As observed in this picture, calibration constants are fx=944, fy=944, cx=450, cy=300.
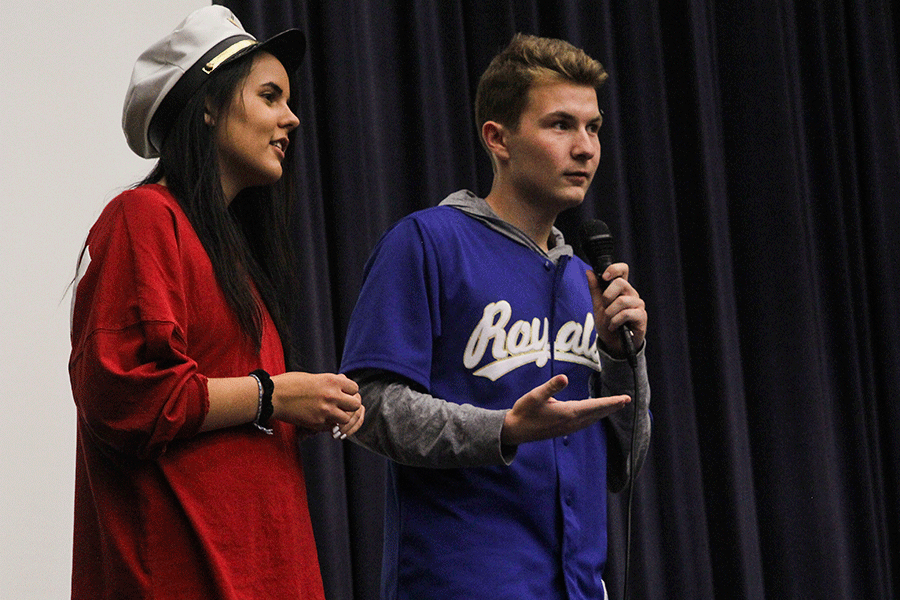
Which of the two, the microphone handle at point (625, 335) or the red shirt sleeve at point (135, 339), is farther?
the microphone handle at point (625, 335)

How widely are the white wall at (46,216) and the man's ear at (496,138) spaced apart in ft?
2.88

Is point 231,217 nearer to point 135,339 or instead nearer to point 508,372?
point 135,339

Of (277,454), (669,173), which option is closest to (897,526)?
(669,173)

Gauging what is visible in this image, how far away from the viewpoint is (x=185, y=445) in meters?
1.12

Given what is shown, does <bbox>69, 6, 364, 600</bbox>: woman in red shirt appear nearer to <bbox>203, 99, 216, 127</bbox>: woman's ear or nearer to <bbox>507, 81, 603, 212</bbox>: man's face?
<bbox>203, 99, 216, 127</bbox>: woman's ear

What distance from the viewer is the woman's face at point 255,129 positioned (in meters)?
1.33

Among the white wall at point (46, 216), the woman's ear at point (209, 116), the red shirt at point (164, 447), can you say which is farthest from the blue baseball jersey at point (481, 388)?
the white wall at point (46, 216)

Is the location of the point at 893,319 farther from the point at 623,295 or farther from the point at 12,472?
the point at 12,472

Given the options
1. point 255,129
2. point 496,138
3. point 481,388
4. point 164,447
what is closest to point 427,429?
point 481,388

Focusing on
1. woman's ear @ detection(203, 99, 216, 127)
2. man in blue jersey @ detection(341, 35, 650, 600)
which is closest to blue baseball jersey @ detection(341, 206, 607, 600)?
man in blue jersey @ detection(341, 35, 650, 600)

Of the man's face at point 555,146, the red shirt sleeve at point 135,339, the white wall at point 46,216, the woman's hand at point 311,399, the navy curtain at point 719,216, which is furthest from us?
the navy curtain at point 719,216

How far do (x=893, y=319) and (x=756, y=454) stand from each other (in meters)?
0.64

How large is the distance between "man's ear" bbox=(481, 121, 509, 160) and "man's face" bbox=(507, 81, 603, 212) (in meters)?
0.01

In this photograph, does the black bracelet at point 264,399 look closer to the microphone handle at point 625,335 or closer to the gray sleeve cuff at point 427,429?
the gray sleeve cuff at point 427,429
